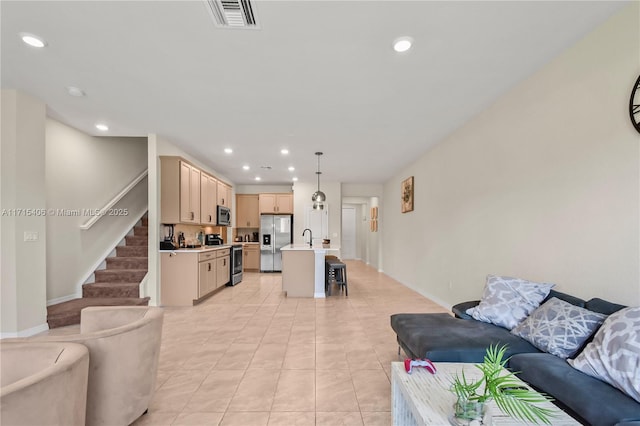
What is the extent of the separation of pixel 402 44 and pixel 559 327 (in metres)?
2.30

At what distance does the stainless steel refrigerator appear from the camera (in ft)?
28.7

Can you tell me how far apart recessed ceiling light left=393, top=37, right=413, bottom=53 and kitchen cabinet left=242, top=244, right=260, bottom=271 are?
7338 millimetres

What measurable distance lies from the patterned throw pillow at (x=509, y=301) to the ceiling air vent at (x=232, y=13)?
2921 millimetres

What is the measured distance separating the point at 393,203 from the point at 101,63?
22.1 feet

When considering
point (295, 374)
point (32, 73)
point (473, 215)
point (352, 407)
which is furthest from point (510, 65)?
point (32, 73)

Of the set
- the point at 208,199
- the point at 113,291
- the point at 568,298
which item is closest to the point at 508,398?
the point at 568,298

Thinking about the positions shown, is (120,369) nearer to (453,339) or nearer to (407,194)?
(453,339)

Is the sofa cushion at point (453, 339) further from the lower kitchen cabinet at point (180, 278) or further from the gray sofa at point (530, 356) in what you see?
the lower kitchen cabinet at point (180, 278)

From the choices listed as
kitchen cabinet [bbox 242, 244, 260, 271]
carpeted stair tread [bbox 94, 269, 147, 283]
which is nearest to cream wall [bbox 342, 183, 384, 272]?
kitchen cabinet [bbox 242, 244, 260, 271]

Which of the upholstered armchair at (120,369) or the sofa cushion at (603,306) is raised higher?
the sofa cushion at (603,306)

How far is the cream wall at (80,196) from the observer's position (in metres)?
4.50

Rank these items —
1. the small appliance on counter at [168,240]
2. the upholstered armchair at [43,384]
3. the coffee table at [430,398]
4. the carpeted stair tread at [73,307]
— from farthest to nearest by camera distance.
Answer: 1. the small appliance on counter at [168,240]
2. the carpeted stair tread at [73,307]
3. the coffee table at [430,398]
4. the upholstered armchair at [43,384]

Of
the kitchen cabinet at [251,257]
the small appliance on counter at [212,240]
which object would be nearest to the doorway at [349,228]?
the kitchen cabinet at [251,257]

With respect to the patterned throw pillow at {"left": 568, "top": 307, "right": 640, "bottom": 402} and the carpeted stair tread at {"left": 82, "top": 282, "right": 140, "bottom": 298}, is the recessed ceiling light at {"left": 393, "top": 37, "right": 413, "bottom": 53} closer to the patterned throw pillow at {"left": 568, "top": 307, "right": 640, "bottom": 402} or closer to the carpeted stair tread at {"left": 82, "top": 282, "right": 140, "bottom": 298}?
the patterned throw pillow at {"left": 568, "top": 307, "right": 640, "bottom": 402}
